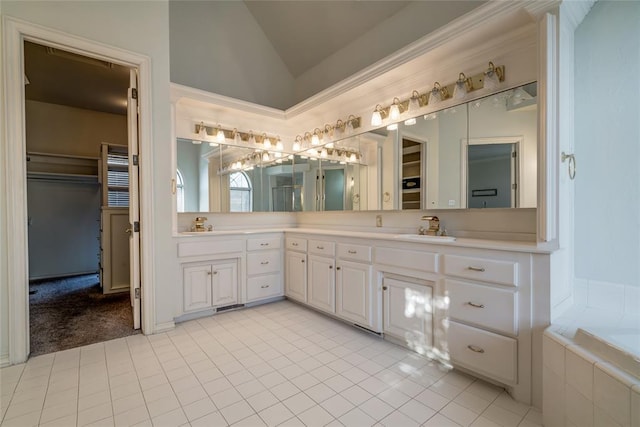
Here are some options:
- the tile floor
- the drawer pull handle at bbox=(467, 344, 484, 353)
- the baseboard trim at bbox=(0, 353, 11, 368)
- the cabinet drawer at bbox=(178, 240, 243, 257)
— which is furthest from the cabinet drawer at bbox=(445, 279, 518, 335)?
the baseboard trim at bbox=(0, 353, 11, 368)

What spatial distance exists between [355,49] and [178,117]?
2.31 meters

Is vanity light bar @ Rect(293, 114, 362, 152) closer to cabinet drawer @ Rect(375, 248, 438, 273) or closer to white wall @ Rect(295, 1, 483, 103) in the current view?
white wall @ Rect(295, 1, 483, 103)

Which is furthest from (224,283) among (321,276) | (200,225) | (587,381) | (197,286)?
(587,381)

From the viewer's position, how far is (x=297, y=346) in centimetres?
237

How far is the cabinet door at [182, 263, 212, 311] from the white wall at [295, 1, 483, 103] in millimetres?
2953

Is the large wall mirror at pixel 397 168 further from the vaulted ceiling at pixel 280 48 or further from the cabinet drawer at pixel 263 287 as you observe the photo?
the vaulted ceiling at pixel 280 48

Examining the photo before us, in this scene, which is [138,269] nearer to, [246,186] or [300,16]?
[246,186]

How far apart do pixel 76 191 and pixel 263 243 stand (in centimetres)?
404

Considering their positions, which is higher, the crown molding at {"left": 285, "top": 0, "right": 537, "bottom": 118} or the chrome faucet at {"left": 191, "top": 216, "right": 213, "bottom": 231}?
the crown molding at {"left": 285, "top": 0, "right": 537, "bottom": 118}

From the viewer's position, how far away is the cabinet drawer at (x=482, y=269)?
5.58 ft

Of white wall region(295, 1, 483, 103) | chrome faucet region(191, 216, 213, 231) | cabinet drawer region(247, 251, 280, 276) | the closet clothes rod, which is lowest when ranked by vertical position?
cabinet drawer region(247, 251, 280, 276)

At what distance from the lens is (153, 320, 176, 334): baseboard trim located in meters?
2.66

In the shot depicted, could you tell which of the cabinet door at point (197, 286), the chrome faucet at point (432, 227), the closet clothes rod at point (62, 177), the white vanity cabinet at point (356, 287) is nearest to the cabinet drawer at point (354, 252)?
the white vanity cabinet at point (356, 287)

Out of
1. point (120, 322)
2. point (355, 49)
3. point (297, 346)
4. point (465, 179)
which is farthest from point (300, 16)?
point (120, 322)
